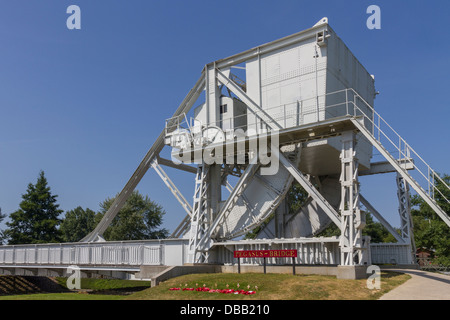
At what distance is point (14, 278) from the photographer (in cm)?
4353

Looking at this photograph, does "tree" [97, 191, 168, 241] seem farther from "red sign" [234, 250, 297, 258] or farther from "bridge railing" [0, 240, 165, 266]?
"red sign" [234, 250, 297, 258]

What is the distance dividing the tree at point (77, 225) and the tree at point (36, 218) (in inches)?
761

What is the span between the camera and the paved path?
647 inches

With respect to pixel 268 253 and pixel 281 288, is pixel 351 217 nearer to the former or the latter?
A: pixel 268 253

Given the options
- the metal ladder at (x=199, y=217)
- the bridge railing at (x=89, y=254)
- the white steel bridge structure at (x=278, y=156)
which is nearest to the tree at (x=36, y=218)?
the bridge railing at (x=89, y=254)

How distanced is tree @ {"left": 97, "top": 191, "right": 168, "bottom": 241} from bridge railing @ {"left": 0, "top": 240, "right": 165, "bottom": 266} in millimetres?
21745

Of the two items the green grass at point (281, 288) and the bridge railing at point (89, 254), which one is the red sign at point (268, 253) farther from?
the bridge railing at point (89, 254)

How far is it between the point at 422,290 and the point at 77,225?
72.7 metres

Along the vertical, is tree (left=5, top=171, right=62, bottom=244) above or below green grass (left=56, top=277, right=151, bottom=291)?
above

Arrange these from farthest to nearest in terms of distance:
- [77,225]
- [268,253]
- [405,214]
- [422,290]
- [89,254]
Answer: [77,225], [89,254], [405,214], [268,253], [422,290]

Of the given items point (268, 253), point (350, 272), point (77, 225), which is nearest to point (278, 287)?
point (350, 272)

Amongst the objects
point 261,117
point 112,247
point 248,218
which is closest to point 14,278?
point 112,247

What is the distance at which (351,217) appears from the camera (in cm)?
2131

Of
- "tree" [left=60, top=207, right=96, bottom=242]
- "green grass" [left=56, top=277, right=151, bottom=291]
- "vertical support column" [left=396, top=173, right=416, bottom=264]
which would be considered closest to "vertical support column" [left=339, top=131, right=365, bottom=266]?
"vertical support column" [left=396, top=173, right=416, bottom=264]
